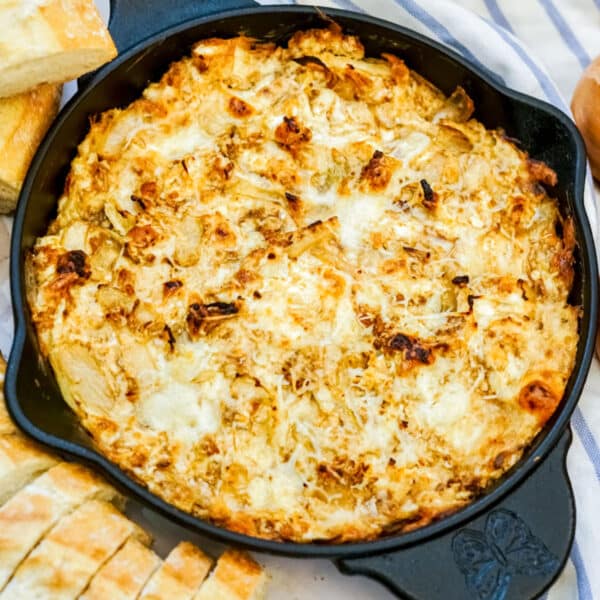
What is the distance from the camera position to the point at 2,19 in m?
3.00

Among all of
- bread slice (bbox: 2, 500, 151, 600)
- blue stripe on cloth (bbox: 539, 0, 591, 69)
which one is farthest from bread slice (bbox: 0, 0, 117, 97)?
blue stripe on cloth (bbox: 539, 0, 591, 69)

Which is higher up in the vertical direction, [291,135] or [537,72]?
[537,72]

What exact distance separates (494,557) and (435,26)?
2147 mm

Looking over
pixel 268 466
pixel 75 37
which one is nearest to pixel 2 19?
pixel 75 37

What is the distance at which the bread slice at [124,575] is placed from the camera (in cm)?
278

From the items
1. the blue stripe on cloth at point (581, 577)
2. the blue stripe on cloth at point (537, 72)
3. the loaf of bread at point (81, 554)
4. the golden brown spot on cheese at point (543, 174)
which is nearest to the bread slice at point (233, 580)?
the loaf of bread at point (81, 554)

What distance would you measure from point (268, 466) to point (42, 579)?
78 cm

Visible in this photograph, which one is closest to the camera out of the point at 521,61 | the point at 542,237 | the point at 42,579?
the point at 42,579

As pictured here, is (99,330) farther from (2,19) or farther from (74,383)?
(2,19)

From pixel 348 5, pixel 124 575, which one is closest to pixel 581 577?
pixel 124 575

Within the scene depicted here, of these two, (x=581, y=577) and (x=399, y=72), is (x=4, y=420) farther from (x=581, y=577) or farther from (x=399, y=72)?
(x=581, y=577)

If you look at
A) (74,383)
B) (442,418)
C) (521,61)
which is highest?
(521,61)

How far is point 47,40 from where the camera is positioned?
2986mm

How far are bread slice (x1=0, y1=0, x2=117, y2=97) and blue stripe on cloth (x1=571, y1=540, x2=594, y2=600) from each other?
240cm
